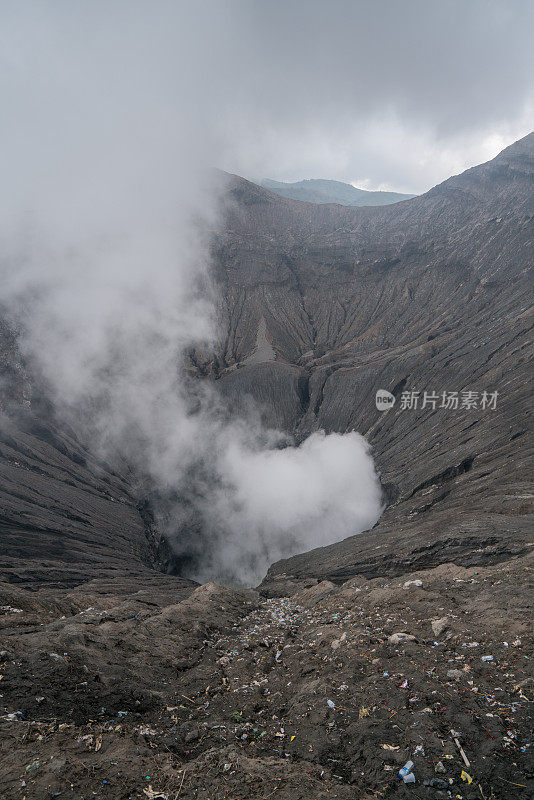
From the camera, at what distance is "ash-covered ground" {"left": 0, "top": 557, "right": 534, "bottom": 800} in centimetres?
653

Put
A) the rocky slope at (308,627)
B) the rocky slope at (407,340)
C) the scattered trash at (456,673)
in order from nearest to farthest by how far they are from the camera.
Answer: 1. the rocky slope at (308,627)
2. the scattered trash at (456,673)
3. the rocky slope at (407,340)

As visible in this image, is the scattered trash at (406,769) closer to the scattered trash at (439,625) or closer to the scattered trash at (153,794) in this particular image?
the scattered trash at (153,794)

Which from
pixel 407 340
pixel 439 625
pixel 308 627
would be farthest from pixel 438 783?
pixel 407 340

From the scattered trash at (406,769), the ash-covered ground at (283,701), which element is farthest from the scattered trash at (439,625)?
the scattered trash at (406,769)

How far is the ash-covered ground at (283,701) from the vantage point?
653cm

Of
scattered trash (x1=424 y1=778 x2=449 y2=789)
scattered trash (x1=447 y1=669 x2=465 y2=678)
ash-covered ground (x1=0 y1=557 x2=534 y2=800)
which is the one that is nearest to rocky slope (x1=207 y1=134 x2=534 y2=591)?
ash-covered ground (x1=0 y1=557 x2=534 y2=800)

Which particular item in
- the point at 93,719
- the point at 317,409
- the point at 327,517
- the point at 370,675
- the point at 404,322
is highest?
the point at 404,322

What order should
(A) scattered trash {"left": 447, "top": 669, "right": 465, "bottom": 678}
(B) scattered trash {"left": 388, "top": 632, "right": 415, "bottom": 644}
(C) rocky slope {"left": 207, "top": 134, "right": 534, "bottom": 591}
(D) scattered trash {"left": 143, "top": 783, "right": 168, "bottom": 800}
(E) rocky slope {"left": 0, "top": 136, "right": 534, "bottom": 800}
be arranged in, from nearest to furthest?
(D) scattered trash {"left": 143, "top": 783, "right": 168, "bottom": 800} < (E) rocky slope {"left": 0, "top": 136, "right": 534, "bottom": 800} < (A) scattered trash {"left": 447, "top": 669, "right": 465, "bottom": 678} < (B) scattered trash {"left": 388, "top": 632, "right": 415, "bottom": 644} < (C) rocky slope {"left": 207, "top": 134, "right": 534, "bottom": 591}

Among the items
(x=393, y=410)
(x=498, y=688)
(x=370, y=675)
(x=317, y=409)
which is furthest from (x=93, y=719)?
(x=317, y=409)

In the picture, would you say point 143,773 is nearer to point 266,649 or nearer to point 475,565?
point 266,649

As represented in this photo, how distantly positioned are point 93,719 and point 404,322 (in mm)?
88631

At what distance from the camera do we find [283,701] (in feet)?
34.1

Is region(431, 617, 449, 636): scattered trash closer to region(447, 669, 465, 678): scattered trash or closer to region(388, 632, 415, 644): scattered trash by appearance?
region(388, 632, 415, 644): scattered trash

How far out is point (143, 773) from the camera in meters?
6.88
